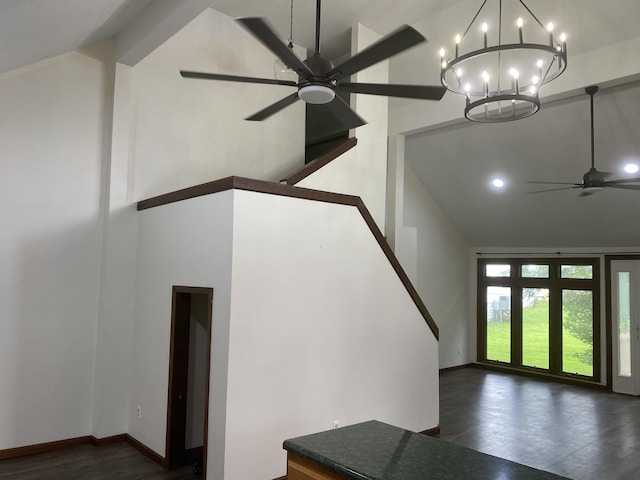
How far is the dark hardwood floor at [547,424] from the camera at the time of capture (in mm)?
4633

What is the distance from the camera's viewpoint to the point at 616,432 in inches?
221

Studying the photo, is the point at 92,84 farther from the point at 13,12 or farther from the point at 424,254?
the point at 424,254

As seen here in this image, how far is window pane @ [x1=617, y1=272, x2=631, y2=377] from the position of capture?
7.70 m

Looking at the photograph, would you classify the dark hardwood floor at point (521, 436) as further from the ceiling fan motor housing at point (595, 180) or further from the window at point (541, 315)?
the ceiling fan motor housing at point (595, 180)

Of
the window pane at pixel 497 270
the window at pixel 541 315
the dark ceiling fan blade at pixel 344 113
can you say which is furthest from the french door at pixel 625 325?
the dark ceiling fan blade at pixel 344 113

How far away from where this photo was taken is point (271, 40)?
98.7 inches

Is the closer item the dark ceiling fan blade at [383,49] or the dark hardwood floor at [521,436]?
the dark ceiling fan blade at [383,49]

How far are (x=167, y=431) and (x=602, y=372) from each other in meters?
7.01

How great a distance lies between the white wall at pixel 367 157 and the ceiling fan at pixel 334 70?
2.16 m

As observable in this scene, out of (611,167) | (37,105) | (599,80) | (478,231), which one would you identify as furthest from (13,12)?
(478,231)

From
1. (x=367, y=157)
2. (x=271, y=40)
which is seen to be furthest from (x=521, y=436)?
(x=271, y=40)

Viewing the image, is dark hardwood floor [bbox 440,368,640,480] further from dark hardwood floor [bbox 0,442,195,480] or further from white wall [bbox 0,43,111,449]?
white wall [bbox 0,43,111,449]

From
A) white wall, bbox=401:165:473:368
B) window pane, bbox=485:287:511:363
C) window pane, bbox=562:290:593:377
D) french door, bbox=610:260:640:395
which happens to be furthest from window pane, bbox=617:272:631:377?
white wall, bbox=401:165:473:368

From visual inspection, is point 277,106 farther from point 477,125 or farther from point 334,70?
point 477,125
